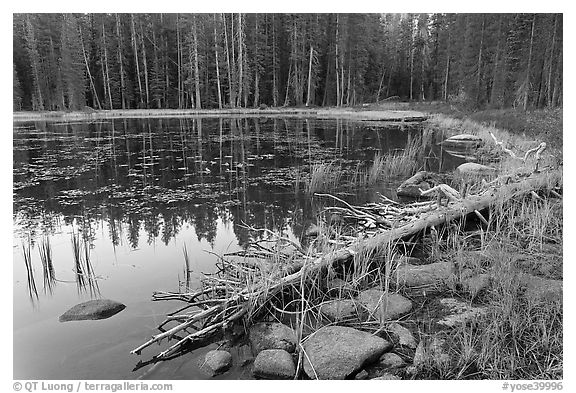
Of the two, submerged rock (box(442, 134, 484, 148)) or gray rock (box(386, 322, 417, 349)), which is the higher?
submerged rock (box(442, 134, 484, 148))

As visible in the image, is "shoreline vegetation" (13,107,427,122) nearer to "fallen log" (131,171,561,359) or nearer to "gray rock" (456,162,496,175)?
"gray rock" (456,162,496,175)

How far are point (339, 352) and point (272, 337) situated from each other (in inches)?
24.7

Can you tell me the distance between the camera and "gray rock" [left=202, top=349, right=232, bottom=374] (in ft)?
11.5

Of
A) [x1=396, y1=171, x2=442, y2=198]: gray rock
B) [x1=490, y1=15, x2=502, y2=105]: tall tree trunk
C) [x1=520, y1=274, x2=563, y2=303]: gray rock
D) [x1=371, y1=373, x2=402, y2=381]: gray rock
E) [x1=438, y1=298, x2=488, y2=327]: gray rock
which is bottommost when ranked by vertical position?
[x1=371, y1=373, x2=402, y2=381]: gray rock

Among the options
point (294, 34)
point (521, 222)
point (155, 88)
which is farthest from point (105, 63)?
point (521, 222)

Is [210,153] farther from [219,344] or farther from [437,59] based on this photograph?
[437,59]

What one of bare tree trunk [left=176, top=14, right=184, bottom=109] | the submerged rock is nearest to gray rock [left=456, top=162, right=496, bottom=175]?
the submerged rock

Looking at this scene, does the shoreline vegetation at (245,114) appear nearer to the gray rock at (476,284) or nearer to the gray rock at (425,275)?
the gray rock at (425,275)

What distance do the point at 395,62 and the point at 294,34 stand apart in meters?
15.7

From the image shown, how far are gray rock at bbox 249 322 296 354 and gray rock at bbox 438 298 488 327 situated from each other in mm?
1318

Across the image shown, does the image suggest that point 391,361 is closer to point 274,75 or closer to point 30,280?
point 30,280

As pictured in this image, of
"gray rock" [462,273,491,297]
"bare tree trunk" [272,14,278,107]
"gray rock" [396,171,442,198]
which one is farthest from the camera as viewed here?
"bare tree trunk" [272,14,278,107]

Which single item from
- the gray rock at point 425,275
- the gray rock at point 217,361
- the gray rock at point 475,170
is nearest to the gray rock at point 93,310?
the gray rock at point 217,361

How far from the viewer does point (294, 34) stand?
135 feet
